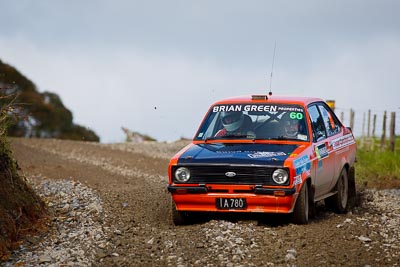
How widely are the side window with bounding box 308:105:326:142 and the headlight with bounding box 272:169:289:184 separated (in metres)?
1.47

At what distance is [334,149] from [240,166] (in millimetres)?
2549

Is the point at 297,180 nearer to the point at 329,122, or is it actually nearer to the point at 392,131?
the point at 329,122

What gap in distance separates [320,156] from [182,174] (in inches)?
81.5

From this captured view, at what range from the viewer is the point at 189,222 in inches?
443

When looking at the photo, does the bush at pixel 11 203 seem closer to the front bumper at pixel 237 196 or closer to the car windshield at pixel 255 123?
the front bumper at pixel 237 196

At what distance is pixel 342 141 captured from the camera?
1325 centimetres

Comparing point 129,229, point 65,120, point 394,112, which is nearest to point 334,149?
point 129,229

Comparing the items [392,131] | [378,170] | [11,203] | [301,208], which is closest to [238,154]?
[301,208]

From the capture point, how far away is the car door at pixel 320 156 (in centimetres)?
1154

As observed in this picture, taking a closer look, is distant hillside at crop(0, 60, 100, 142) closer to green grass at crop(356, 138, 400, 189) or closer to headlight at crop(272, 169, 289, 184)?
green grass at crop(356, 138, 400, 189)

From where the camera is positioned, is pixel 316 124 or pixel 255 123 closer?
pixel 255 123

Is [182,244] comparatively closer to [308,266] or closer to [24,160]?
[308,266]

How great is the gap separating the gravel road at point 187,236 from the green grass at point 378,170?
2887 mm

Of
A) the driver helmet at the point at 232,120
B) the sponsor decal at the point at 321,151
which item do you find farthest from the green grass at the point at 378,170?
the driver helmet at the point at 232,120
